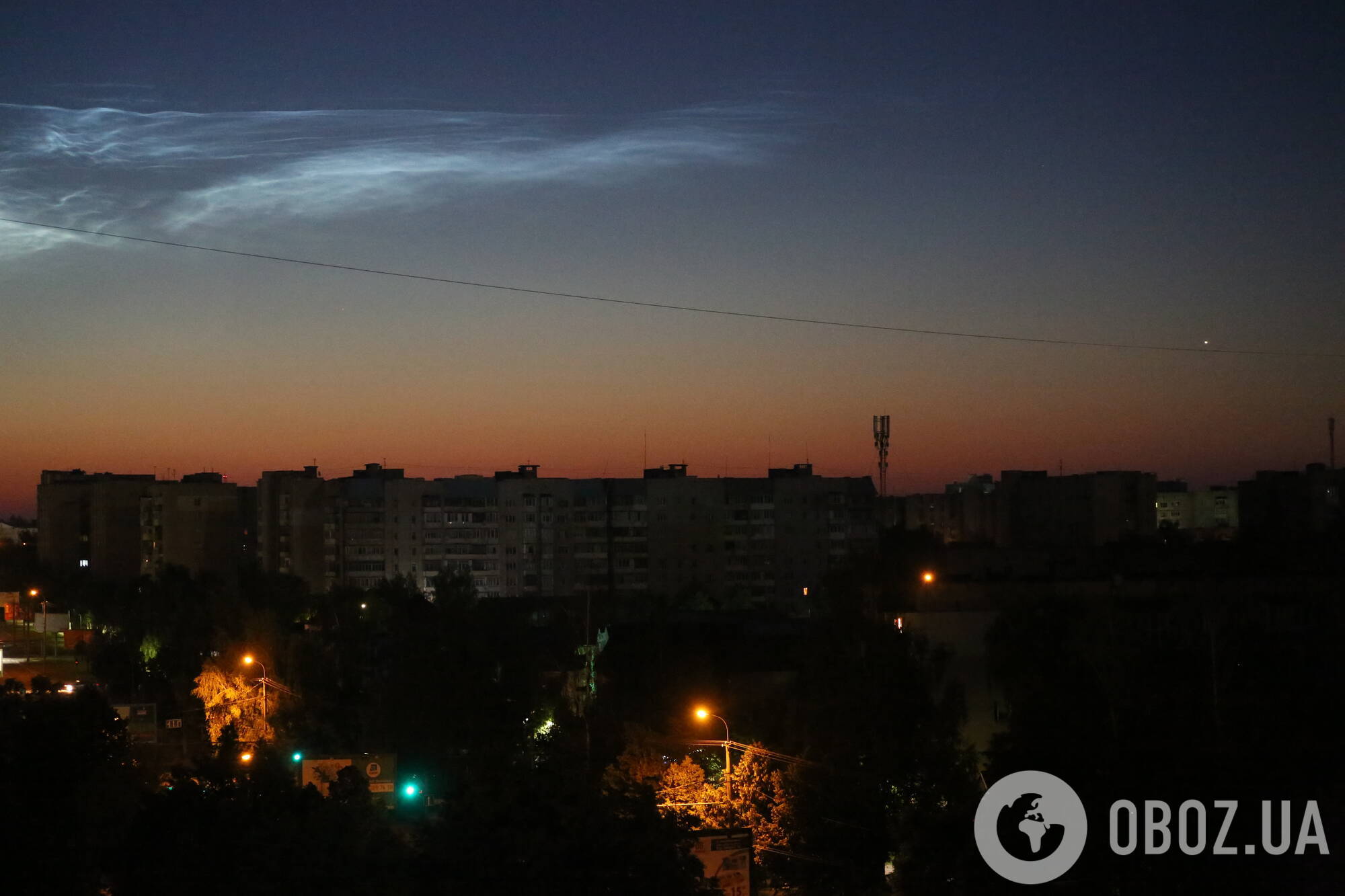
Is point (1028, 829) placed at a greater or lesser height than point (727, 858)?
greater

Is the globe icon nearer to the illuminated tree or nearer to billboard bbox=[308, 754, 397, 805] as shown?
billboard bbox=[308, 754, 397, 805]

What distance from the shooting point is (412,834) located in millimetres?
10234

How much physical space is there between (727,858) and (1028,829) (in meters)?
2.95

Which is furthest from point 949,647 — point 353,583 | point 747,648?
point 353,583

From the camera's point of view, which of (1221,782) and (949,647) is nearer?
(1221,782)

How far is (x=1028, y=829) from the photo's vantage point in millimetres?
9836

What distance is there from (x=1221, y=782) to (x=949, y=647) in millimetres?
12062

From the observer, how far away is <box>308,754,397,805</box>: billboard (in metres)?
15.1

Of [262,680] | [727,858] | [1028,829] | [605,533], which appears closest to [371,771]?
[727,858]

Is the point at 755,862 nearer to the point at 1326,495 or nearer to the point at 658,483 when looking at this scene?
the point at 658,483

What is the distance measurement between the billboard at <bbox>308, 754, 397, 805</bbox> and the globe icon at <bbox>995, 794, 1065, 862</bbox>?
7882mm

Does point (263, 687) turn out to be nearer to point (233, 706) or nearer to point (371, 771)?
point (233, 706)

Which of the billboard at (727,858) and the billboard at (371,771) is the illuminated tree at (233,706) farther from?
the billboard at (727,858)

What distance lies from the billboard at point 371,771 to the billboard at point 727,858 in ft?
16.7
